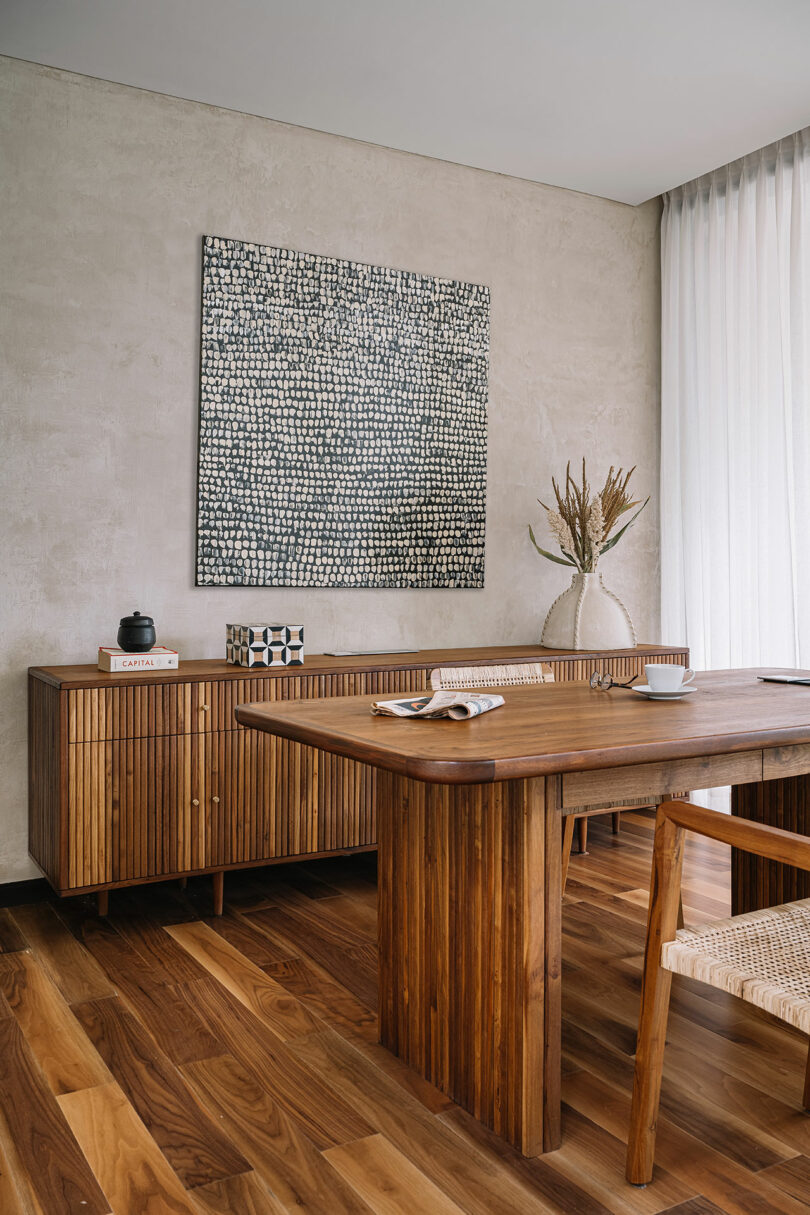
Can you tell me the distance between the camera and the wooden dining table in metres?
1.61

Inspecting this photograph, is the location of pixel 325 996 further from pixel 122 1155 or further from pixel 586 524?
pixel 586 524

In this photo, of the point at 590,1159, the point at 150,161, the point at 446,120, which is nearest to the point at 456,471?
the point at 446,120

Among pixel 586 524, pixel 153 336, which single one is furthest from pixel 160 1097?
pixel 586 524

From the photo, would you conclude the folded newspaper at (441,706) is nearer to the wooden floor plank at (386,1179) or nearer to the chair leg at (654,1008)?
the chair leg at (654,1008)

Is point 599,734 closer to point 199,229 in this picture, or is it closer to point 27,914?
point 27,914

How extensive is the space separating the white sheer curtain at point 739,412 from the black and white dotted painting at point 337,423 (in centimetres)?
100

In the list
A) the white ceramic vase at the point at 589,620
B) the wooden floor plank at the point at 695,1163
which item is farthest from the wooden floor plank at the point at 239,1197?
the white ceramic vase at the point at 589,620

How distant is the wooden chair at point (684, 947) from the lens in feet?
4.85

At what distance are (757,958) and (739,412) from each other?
301cm

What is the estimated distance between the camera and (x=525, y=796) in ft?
5.43

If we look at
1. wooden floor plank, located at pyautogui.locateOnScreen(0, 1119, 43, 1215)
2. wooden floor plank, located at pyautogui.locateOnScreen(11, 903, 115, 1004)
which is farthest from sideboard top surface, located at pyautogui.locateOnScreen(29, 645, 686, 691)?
wooden floor plank, located at pyautogui.locateOnScreen(0, 1119, 43, 1215)

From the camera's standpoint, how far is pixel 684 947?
60.2 inches

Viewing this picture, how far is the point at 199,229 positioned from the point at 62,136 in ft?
1.64

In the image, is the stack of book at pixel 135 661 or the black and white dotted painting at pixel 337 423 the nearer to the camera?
the stack of book at pixel 135 661
